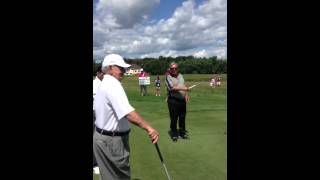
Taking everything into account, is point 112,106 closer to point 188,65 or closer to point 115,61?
point 115,61

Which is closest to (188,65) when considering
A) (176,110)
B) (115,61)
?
(176,110)

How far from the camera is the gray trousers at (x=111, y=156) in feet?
18.1

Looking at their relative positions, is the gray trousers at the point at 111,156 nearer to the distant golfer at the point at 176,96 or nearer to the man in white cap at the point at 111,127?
the man in white cap at the point at 111,127

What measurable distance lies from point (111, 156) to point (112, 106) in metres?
0.74

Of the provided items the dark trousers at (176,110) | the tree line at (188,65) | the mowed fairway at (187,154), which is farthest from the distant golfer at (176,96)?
the tree line at (188,65)

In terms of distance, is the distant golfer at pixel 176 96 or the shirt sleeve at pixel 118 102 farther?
the distant golfer at pixel 176 96

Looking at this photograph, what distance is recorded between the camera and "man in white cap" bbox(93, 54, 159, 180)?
5.36m

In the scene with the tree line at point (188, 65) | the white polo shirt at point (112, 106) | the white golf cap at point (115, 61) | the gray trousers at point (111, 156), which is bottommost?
the gray trousers at point (111, 156)

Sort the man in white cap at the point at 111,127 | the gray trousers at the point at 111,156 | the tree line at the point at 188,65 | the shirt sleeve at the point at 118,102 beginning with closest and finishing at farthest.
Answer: the shirt sleeve at the point at 118,102, the man in white cap at the point at 111,127, the gray trousers at the point at 111,156, the tree line at the point at 188,65
